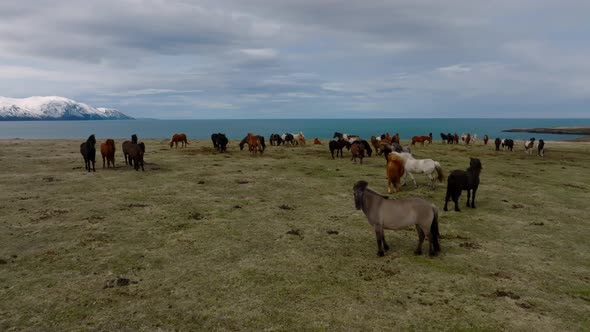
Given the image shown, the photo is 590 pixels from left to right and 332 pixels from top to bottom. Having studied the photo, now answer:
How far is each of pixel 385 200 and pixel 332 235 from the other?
241 centimetres

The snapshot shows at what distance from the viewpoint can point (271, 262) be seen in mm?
9469

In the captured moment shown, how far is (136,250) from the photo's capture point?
10000mm

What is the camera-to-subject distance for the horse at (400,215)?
385 inches

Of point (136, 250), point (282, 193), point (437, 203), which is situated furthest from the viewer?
point (282, 193)

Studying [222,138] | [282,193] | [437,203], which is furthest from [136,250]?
[222,138]

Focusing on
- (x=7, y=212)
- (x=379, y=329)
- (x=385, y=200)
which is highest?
(x=385, y=200)

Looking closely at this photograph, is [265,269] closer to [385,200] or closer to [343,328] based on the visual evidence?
[343,328]

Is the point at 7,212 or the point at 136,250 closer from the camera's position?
the point at 136,250

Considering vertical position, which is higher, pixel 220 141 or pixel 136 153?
pixel 220 141

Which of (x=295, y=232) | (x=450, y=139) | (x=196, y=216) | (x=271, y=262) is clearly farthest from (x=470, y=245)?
(x=450, y=139)

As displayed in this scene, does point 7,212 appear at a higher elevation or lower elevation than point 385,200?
lower

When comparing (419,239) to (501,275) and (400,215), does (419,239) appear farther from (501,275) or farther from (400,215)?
(501,275)

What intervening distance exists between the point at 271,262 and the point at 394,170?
9.94 m

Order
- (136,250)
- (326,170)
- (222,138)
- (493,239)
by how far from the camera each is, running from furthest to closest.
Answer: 1. (222,138)
2. (326,170)
3. (493,239)
4. (136,250)
